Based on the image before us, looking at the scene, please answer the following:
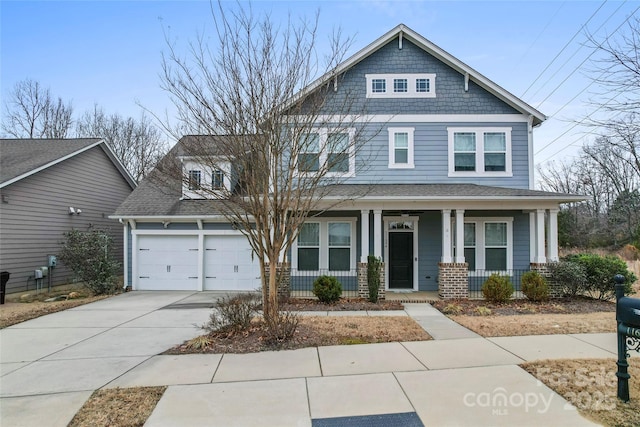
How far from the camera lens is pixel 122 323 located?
7.89 metres

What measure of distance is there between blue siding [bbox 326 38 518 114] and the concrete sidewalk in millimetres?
7786

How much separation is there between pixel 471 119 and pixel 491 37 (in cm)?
263

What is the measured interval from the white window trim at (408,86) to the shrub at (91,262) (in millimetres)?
10633

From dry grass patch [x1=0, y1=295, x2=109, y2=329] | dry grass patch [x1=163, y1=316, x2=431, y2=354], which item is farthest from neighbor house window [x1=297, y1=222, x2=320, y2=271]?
dry grass patch [x1=0, y1=295, x2=109, y2=329]

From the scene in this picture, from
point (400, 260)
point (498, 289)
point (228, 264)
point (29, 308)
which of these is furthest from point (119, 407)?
point (400, 260)

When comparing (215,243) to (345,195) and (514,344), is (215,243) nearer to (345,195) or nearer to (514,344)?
(345,195)

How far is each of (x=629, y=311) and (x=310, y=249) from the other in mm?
8976

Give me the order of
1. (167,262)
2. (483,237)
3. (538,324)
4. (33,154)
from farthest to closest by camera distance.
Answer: (33,154)
(167,262)
(483,237)
(538,324)

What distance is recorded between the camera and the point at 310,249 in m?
12.0

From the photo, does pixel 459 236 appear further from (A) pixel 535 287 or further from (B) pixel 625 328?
(B) pixel 625 328

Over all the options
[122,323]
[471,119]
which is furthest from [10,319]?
[471,119]

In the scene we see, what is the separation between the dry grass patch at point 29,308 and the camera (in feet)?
27.6

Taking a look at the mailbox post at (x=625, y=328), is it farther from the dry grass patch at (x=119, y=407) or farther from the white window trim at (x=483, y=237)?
the white window trim at (x=483, y=237)

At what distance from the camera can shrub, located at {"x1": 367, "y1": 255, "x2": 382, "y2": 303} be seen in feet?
32.5
